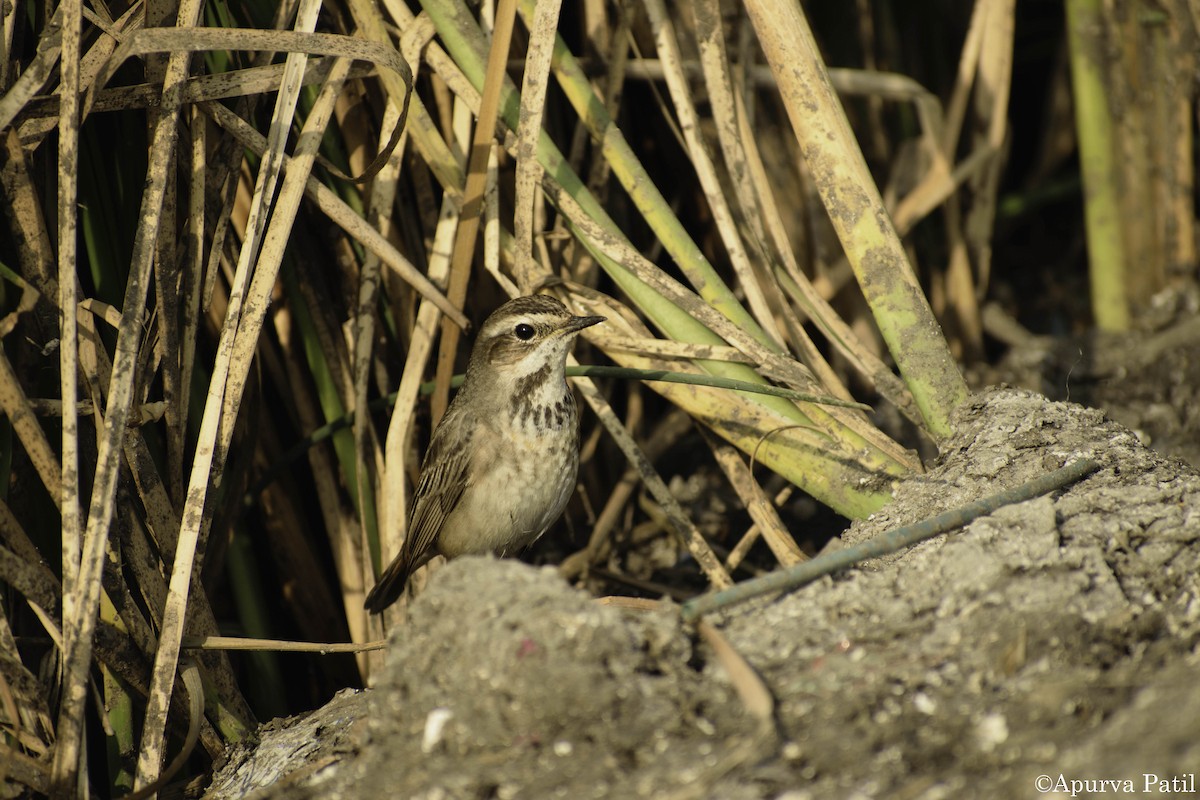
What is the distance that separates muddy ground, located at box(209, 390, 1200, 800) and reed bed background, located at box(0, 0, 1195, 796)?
2.84 feet

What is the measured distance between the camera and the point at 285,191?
3797 millimetres

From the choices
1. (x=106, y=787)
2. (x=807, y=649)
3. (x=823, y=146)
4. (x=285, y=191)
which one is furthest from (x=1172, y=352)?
(x=106, y=787)

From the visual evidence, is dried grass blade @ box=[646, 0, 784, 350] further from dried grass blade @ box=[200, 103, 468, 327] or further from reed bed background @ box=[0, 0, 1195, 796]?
dried grass blade @ box=[200, 103, 468, 327]

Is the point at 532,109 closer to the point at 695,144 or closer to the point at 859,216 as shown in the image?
the point at 695,144

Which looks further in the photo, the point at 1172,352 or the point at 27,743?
the point at 1172,352

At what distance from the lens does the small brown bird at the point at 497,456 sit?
178 inches

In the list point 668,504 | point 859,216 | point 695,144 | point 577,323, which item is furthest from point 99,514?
point 859,216

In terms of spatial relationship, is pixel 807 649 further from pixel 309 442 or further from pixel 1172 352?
pixel 1172 352

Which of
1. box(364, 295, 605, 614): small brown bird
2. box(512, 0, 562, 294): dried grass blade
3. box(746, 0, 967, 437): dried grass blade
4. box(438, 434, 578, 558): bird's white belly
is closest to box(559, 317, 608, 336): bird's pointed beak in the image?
box(364, 295, 605, 614): small brown bird

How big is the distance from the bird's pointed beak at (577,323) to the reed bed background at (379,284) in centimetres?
18

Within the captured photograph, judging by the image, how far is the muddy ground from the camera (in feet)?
8.04

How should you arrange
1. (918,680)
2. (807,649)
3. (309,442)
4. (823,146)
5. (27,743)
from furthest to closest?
1. (309,442)
2. (823,146)
3. (27,743)
4. (807,649)
5. (918,680)

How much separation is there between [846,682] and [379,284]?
8.32 ft

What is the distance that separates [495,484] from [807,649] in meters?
1.98
